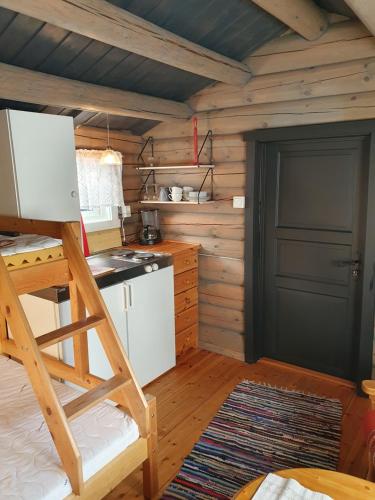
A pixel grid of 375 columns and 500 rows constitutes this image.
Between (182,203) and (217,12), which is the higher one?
(217,12)

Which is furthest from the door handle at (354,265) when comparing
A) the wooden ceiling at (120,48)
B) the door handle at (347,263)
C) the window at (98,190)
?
the window at (98,190)

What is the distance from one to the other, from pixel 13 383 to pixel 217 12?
7.69ft

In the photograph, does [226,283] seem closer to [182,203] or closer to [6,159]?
[182,203]

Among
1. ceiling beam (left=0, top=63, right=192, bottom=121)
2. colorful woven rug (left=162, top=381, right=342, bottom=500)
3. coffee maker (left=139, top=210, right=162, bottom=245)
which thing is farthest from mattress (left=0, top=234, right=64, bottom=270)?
coffee maker (left=139, top=210, right=162, bottom=245)

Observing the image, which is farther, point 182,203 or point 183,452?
point 182,203

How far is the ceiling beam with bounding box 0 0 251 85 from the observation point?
1686 millimetres

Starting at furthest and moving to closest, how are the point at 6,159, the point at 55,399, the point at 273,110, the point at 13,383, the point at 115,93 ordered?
the point at 273,110 → the point at 115,93 → the point at 6,159 → the point at 13,383 → the point at 55,399

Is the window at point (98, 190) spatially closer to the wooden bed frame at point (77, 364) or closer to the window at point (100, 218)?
the window at point (100, 218)

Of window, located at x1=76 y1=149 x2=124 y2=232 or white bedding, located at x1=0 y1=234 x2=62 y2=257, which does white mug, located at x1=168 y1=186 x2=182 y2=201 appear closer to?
window, located at x1=76 y1=149 x2=124 y2=232

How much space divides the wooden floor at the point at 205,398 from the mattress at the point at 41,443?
65cm

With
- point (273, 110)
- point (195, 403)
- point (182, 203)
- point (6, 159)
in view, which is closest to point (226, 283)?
point (182, 203)

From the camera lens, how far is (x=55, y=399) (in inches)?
57.9

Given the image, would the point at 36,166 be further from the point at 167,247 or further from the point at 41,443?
the point at 41,443

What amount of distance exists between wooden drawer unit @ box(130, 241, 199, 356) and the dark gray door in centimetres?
62
